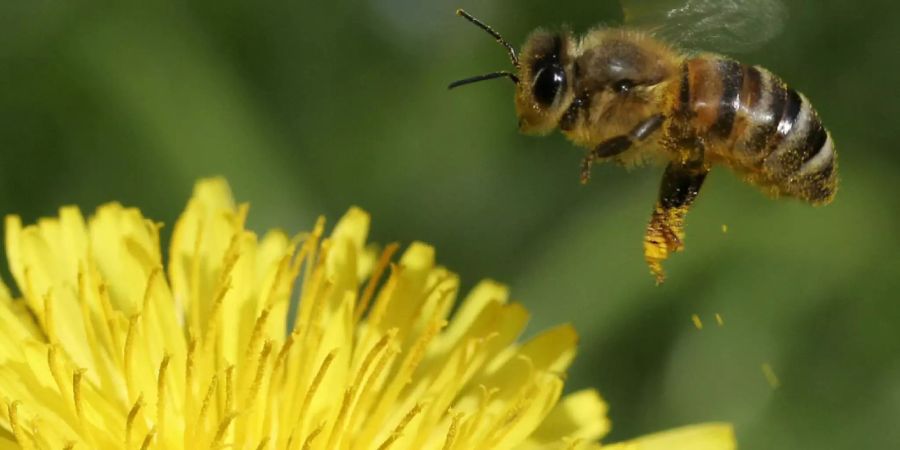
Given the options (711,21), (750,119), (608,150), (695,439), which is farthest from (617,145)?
(695,439)

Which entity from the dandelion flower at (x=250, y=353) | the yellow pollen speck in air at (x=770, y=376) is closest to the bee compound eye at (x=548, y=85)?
the dandelion flower at (x=250, y=353)

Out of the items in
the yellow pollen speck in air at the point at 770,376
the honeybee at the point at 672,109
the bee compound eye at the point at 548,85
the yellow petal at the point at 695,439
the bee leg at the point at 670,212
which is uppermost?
the bee compound eye at the point at 548,85

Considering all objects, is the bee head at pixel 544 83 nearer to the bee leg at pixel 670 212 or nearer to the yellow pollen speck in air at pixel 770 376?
the bee leg at pixel 670 212

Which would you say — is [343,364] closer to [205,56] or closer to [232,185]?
[232,185]

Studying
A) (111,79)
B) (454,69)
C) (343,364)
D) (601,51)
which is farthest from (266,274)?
(454,69)

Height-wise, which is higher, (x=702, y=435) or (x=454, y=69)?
(x=454, y=69)

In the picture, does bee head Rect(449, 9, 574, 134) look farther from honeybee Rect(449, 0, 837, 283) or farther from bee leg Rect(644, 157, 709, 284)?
bee leg Rect(644, 157, 709, 284)

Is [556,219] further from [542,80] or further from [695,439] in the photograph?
[542,80]
